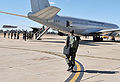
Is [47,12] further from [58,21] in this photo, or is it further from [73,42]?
[73,42]

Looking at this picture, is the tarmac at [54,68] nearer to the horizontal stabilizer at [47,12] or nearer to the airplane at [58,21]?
the horizontal stabilizer at [47,12]

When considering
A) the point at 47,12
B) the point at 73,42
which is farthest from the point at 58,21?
the point at 73,42

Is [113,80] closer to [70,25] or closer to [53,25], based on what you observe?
[53,25]

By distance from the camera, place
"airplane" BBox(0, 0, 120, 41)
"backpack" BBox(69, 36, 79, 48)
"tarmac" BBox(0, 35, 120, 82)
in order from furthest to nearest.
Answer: "airplane" BBox(0, 0, 120, 41) → "backpack" BBox(69, 36, 79, 48) → "tarmac" BBox(0, 35, 120, 82)

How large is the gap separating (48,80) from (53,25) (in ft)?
71.2

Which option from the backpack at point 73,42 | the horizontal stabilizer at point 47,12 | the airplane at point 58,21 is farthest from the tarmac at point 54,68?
the airplane at point 58,21

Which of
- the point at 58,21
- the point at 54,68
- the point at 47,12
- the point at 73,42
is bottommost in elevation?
the point at 54,68

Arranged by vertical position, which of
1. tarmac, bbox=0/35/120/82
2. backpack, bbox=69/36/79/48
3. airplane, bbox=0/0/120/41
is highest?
airplane, bbox=0/0/120/41

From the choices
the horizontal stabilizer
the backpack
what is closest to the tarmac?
the backpack

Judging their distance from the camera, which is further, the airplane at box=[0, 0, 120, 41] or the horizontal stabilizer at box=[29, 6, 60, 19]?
the airplane at box=[0, 0, 120, 41]

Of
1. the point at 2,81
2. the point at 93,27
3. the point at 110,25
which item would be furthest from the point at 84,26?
the point at 2,81

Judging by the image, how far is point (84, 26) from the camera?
32.6m

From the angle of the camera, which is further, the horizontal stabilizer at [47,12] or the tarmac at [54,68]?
the horizontal stabilizer at [47,12]

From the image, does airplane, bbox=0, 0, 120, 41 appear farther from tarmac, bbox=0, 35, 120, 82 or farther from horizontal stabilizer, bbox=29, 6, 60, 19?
tarmac, bbox=0, 35, 120, 82
